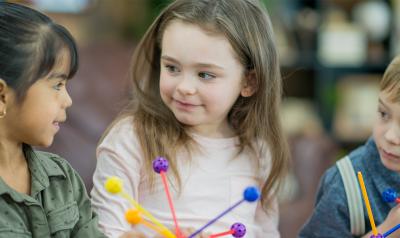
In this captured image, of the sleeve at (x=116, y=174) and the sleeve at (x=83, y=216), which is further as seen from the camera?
the sleeve at (x=116, y=174)

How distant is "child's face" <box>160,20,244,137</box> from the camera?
135cm

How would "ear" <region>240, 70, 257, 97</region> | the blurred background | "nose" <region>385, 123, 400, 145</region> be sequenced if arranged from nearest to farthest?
1. "nose" <region>385, 123, 400, 145</region>
2. "ear" <region>240, 70, 257, 97</region>
3. the blurred background

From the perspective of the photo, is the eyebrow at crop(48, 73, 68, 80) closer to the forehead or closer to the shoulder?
the shoulder

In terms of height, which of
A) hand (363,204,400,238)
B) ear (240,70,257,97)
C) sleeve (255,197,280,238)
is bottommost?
sleeve (255,197,280,238)

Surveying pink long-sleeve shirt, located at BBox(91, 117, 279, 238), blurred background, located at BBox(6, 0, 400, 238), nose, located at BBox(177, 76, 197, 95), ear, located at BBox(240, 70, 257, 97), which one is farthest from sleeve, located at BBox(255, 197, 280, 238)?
blurred background, located at BBox(6, 0, 400, 238)

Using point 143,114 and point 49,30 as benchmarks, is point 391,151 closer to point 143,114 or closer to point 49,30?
point 143,114

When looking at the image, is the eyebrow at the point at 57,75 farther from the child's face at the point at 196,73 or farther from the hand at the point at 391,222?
the hand at the point at 391,222

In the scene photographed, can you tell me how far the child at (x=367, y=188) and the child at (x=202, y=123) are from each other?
0.36ft

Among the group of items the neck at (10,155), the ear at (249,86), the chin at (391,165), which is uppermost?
the ear at (249,86)

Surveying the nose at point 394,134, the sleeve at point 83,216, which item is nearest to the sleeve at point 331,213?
the nose at point 394,134

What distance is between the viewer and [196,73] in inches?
53.6

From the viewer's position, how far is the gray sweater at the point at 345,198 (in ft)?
4.87

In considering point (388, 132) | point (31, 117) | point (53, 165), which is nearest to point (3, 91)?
point (31, 117)

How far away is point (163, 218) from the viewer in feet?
4.68
